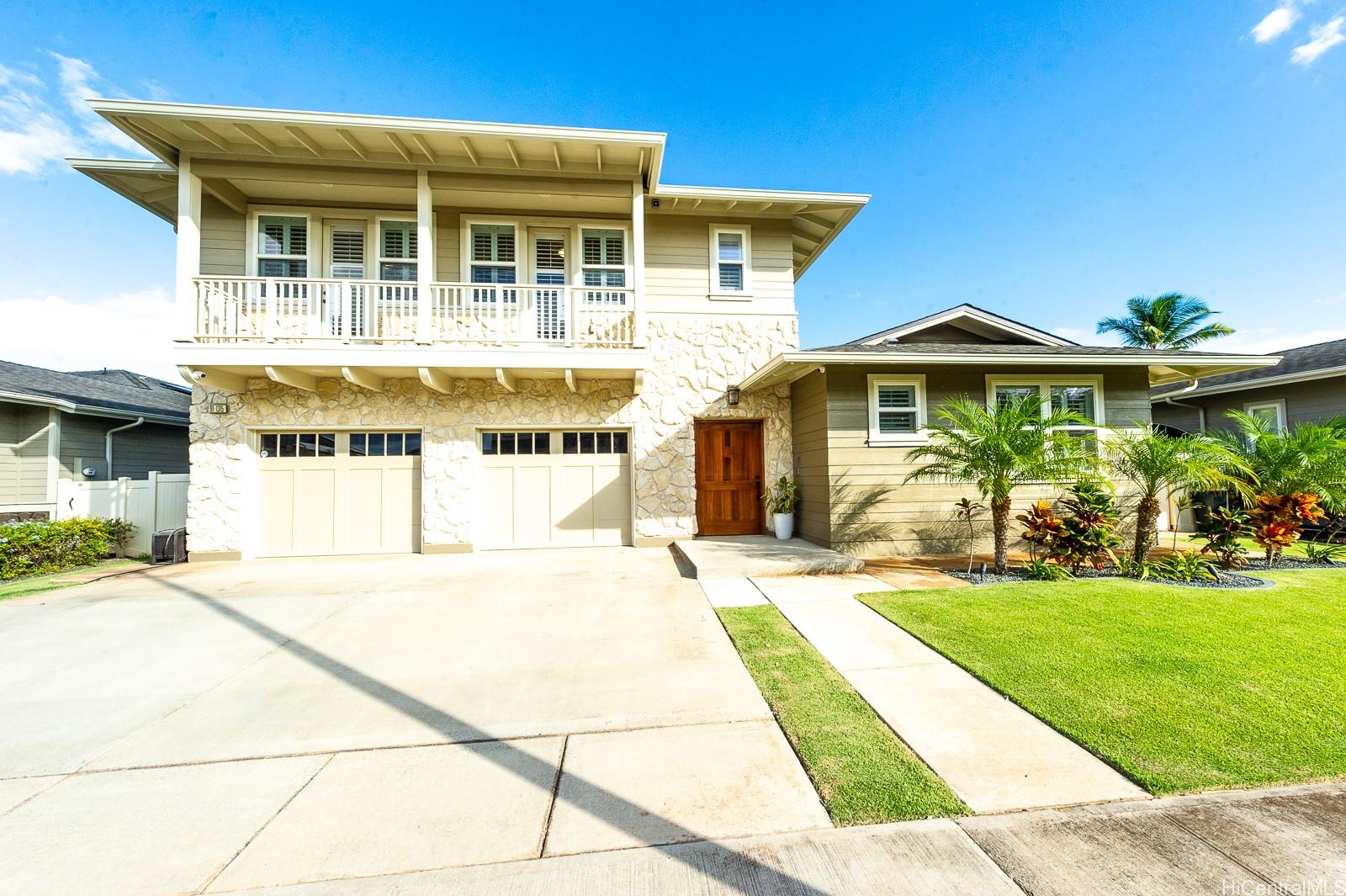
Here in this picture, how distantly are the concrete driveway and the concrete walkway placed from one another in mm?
740

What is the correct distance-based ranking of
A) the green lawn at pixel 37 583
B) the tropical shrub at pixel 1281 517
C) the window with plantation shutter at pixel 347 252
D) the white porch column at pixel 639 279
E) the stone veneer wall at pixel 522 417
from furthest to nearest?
the window with plantation shutter at pixel 347 252 < the stone veneer wall at pixel 522 417 < the white porch column at pixel 639 279 < the tropical shrub at pixel 1281 517 < the green lawn at pixel 37 583

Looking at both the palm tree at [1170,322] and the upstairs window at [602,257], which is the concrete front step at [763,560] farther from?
the palm tree at [1170,322]

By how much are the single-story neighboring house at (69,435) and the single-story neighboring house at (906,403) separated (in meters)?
13.1

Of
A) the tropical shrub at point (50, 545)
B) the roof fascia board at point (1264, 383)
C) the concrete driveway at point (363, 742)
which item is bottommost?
the concrete driveway at point (363, 742)

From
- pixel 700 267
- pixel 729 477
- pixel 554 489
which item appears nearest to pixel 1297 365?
pixel 729 477

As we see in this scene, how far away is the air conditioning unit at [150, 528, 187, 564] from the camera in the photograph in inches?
307

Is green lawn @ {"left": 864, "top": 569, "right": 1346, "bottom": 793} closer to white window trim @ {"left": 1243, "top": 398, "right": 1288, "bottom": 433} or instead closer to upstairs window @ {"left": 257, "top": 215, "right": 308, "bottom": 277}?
white window trim @ {"left": 1243, "top": 398, "right": 1288, "bottom": 433}

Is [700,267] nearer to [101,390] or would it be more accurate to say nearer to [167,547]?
[167,547]

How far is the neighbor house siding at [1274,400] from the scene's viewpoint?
9.96m

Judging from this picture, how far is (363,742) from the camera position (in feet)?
8.93

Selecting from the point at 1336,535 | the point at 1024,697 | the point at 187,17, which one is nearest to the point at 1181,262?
the point at 1336,535

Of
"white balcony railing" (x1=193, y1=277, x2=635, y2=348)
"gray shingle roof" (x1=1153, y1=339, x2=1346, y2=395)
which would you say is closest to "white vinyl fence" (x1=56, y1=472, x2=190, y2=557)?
"white balcony railing" (x1=193, y1=277, x2=635, y2=348)

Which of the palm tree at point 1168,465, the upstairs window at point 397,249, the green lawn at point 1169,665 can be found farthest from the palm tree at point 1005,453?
the upstairs window at point 397,249

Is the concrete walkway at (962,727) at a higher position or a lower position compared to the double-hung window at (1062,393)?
lower
